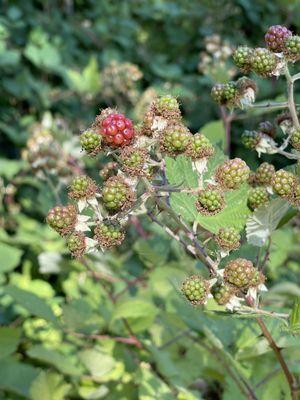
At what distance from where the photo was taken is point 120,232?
0.97 meters

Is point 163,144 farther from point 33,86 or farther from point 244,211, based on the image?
point 33,86

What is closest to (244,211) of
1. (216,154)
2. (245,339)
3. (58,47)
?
(216,154)

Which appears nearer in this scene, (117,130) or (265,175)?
(117,130)

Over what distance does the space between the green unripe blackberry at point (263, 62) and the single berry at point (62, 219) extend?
41 cm

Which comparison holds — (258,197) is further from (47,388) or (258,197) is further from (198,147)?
(47,388)

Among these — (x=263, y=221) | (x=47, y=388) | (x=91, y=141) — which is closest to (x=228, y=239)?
(x=263, y=221)

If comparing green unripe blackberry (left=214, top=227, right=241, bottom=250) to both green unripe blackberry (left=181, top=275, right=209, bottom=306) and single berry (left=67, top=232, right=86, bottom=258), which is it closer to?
green unripe blackberry (left=181, top=275, right=209, bottom=306)

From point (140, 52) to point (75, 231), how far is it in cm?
355

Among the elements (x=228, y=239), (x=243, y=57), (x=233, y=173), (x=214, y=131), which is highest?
(x=243, y=57)

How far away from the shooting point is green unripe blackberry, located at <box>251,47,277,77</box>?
105 cm

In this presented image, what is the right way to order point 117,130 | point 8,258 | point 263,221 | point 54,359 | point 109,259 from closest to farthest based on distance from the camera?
point 117,130 < point 263,221 < point 54,359 < point 8,258 < point 109,259

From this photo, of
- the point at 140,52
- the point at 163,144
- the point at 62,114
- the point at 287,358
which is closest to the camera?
the point at 163,144

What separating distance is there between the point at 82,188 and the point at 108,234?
4.0 inches

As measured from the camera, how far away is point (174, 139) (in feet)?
3.03
